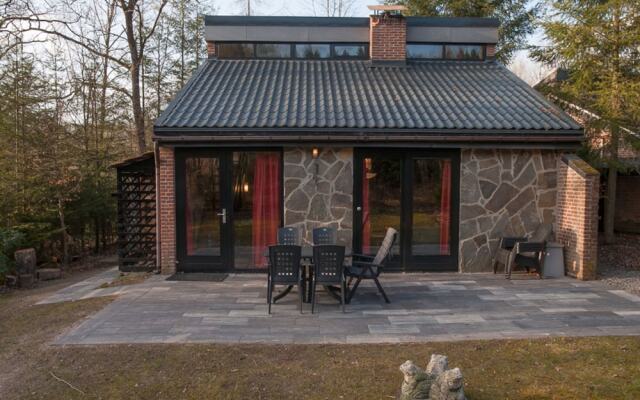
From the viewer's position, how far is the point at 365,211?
28.1 ft

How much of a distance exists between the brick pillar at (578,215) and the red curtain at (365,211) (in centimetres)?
364

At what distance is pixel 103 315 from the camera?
610 centimetres

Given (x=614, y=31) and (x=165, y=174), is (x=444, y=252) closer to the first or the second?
(x=165, y=174)

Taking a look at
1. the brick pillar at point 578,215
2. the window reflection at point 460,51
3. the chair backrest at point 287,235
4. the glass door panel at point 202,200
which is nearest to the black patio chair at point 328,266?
the chair backrest at point 287,235

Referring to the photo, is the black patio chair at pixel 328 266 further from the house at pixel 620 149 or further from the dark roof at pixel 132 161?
the house at pixel 620 149

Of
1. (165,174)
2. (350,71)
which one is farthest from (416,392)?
(350,71)

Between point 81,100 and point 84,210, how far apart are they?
11.9ft

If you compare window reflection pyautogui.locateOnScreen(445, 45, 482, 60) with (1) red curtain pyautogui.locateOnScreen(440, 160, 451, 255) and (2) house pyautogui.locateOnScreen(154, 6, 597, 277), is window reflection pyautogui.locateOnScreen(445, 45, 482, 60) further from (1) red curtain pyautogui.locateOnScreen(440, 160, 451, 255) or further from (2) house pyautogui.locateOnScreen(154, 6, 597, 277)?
(1) red curtain pyautogui.locateOnScreen(440, 160, 451, 255)

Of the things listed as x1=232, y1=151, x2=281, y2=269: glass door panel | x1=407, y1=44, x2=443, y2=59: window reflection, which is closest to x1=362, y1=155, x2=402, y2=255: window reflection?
x1=232, y1=151, x2=281, y2=269: glass door panel

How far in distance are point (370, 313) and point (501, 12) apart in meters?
13.9

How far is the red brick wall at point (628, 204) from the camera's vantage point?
1446 cm

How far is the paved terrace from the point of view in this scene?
5.32m

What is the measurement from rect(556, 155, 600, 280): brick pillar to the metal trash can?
20cm

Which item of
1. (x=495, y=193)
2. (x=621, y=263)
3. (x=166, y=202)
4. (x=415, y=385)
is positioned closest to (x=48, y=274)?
(x=166, y=202)
